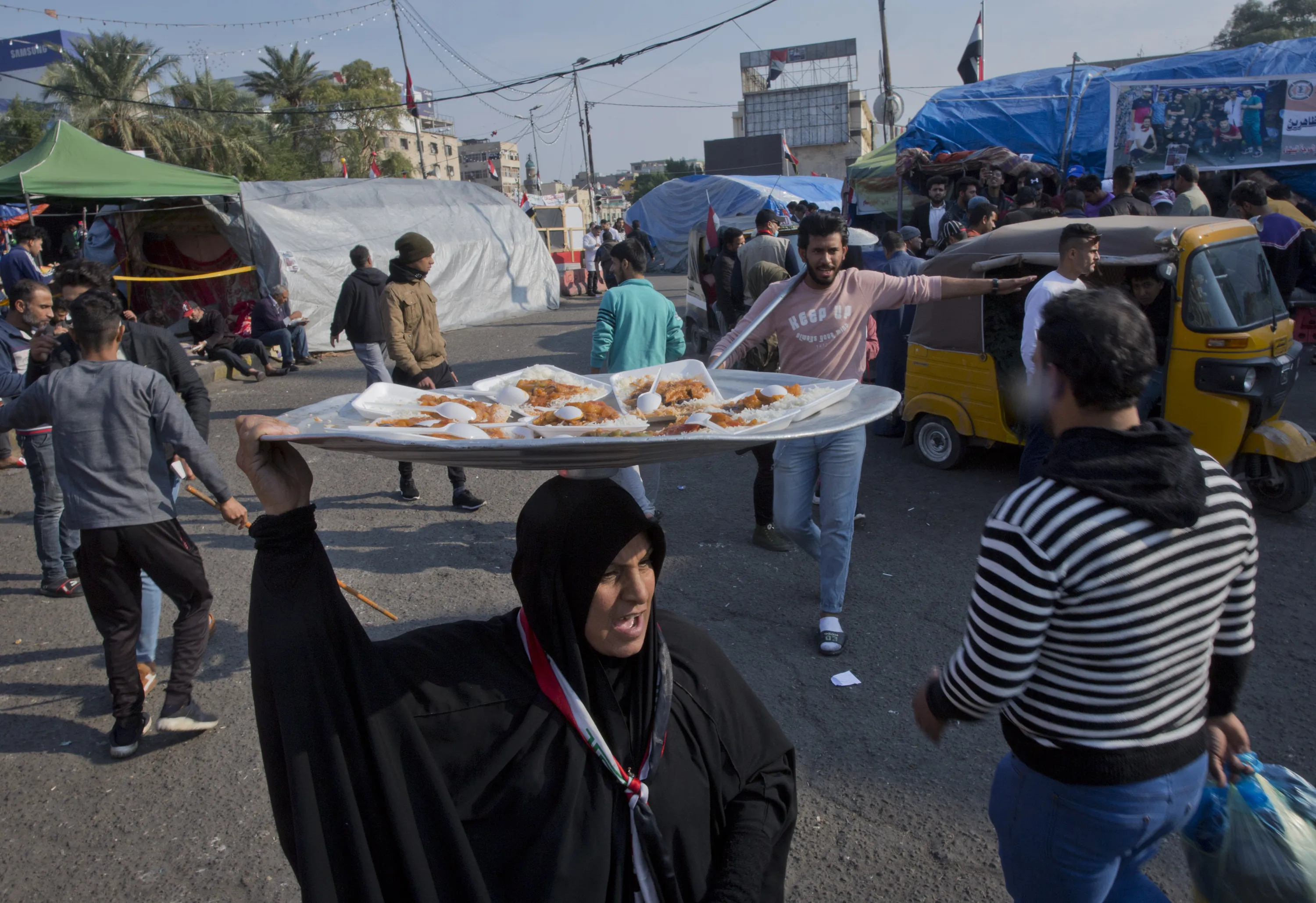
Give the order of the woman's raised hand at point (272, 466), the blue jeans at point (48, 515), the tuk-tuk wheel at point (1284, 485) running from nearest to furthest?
the woman's raised hand at point (272, 466) → the blue jeans at point (48, 515) → the tuk-tuk wheel at point (1284, 485)

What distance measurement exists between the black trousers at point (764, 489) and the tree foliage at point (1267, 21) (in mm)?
46125

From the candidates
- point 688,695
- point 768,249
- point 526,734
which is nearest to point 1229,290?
point 768,249

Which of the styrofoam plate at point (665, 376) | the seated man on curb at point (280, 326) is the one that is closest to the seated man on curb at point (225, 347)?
the seated man on curb at point (280, 326)

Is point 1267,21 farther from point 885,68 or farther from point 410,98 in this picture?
point 410,98

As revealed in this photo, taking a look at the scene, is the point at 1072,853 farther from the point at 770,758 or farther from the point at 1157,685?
the point at 770,758

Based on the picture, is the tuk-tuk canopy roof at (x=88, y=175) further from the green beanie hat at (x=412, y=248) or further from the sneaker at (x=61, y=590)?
the sneaker at (x=61, y=590)

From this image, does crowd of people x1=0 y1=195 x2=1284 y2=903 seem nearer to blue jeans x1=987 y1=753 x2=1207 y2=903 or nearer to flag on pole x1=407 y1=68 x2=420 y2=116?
blue jeans x1=987 y1=753 x2=1207 y2=903

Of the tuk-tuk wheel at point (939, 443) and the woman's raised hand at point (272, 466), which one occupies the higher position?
the woman's raised hand at point (272, 466)

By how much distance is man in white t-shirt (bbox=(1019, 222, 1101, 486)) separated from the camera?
488cm

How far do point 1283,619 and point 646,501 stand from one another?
392 centimetres

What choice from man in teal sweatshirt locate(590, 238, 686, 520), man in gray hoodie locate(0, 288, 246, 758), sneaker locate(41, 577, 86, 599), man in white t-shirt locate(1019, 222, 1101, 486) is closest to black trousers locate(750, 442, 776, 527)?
man in teal sweatshirt locate(590, 238, 686, 520)

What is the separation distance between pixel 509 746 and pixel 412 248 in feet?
19.3

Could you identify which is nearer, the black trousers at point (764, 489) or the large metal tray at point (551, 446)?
the large metal tray at point (551, 446)

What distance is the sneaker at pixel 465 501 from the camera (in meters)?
7.49
